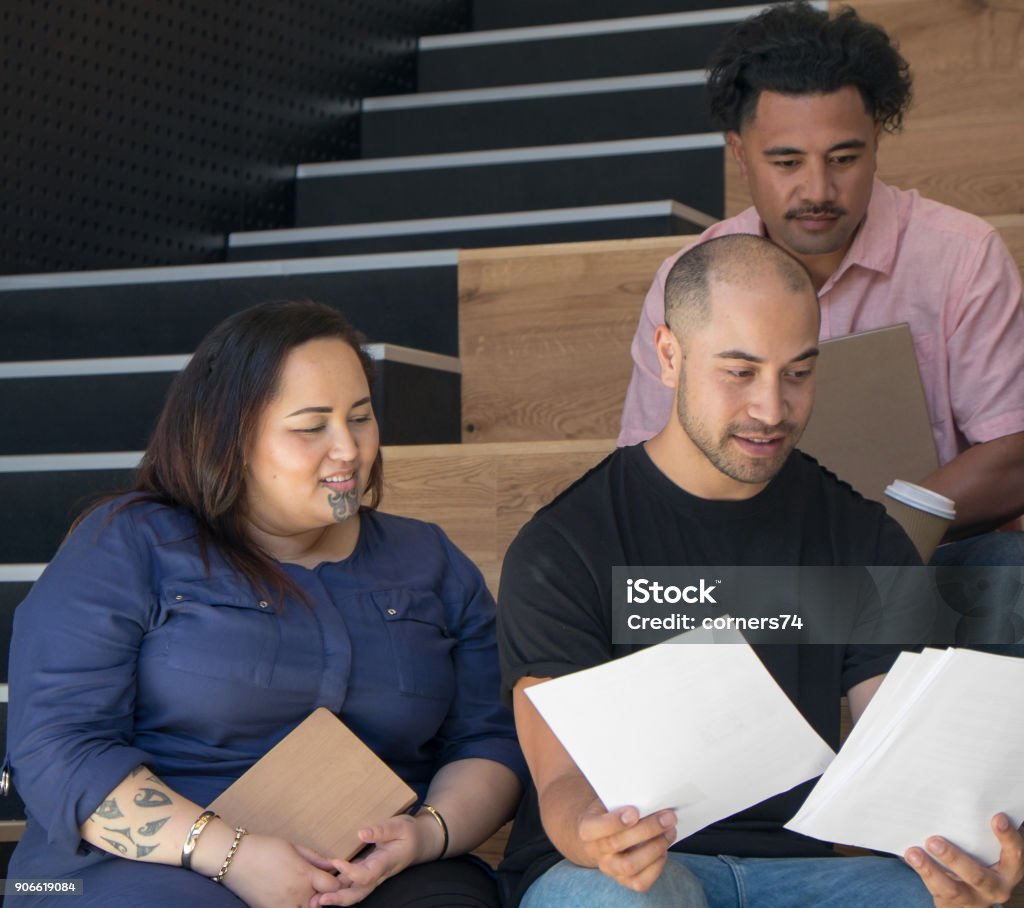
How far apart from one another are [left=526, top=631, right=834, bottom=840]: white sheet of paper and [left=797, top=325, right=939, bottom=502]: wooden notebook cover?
658 millimetres

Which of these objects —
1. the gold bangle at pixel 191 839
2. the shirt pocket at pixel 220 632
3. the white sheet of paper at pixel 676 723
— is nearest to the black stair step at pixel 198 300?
the shirt pocket at pixel 220 632

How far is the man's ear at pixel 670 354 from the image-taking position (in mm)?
1370

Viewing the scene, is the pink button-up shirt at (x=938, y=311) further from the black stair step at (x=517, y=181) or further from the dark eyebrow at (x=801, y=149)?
the black stair step at (x=517, y=181)

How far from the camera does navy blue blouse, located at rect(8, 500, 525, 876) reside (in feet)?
4.26

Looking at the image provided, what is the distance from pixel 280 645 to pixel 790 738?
498 millimetres

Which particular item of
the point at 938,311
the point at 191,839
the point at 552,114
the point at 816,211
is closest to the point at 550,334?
the point at 816,211

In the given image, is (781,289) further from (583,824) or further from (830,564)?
(583,824)

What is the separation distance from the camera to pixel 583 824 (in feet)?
3.54

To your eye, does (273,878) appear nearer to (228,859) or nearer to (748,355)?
(228,859)

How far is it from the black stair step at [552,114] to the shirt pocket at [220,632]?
1.76 m

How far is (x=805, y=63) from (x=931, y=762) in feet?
3.81

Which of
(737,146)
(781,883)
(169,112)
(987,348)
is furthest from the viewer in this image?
(169,112)

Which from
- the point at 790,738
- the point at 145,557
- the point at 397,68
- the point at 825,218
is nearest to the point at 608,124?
the point at 397,68

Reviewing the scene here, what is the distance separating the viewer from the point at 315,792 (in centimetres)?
132
